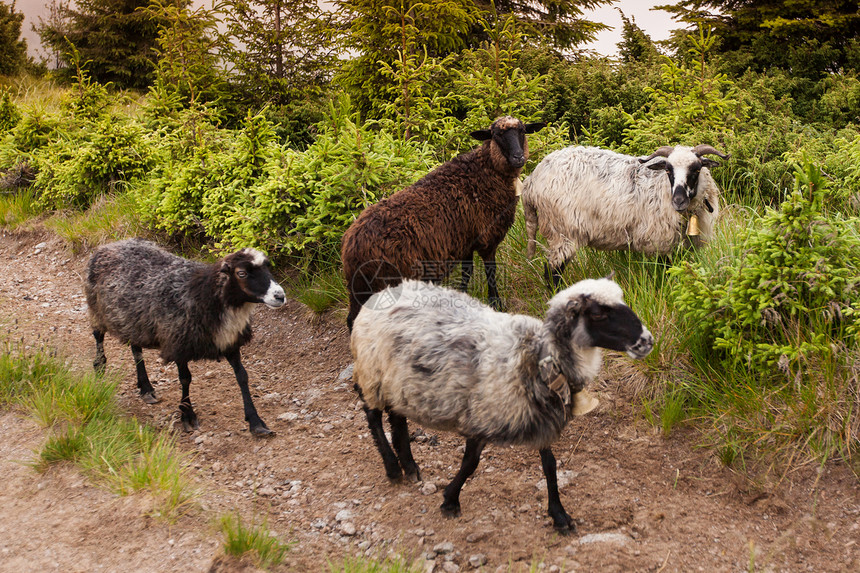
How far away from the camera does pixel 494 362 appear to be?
3631mm

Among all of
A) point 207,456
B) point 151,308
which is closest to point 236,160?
point 151,308

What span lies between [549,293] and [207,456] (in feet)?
10.5

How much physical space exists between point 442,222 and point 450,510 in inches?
99.0

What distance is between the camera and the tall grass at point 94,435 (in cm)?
383

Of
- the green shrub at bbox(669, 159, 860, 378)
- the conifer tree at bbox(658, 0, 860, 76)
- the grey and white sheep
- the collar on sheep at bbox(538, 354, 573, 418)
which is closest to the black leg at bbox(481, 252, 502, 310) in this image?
the grey and white sheep

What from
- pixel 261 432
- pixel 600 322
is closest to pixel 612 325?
pixel 600 322

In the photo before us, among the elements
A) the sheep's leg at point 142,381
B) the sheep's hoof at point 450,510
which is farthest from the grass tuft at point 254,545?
the sheep's leg at point 142,381

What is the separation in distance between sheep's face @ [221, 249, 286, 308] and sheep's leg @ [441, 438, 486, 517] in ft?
6.30

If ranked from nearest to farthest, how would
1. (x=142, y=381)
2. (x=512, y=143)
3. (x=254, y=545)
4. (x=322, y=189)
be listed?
(x=254, y=545) < (x=142, y=381) < (x=512, y=143) < (x=322, y=189)

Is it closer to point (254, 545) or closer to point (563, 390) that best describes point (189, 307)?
point (254, 545)

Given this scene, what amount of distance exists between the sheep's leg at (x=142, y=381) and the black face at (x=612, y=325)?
13.2ft

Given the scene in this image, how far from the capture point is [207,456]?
4848 millimetres

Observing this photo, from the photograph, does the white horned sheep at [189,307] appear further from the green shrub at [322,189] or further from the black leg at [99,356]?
the green shrub at [322,189]

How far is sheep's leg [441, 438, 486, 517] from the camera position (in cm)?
375
